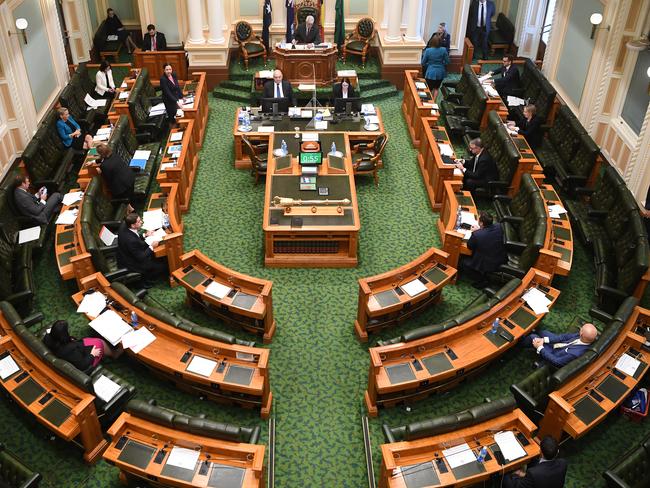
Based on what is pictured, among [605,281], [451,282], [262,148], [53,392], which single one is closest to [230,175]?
[262,148]

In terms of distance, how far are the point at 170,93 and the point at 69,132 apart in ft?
6.78

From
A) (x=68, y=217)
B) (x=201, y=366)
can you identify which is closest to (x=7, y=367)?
(x=201, y=366)

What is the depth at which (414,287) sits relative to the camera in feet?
26.9

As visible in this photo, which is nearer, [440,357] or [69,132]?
[440,357]

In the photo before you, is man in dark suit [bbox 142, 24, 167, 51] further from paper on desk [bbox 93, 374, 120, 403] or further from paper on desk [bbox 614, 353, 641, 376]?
paper on desk [bbox 614, 353, 641, 376]

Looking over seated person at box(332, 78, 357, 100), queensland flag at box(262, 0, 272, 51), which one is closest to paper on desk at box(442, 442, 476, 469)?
seated person at box(332, 78, 357, 100)

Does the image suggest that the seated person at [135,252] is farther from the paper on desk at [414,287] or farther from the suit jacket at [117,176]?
the paper on desk at [414,287]

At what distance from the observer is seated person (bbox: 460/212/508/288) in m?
8.65

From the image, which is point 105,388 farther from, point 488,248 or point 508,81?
point 508,81

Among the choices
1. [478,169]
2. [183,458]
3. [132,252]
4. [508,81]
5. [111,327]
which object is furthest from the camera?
[508,81]

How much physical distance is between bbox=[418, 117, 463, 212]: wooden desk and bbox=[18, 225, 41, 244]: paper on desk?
630cm

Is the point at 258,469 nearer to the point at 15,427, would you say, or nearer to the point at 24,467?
the point at 24,467

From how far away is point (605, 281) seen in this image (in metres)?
8.62

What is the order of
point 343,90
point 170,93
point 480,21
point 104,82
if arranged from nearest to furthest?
point 170,93, point 343,90, point 104,82, point 480,21
